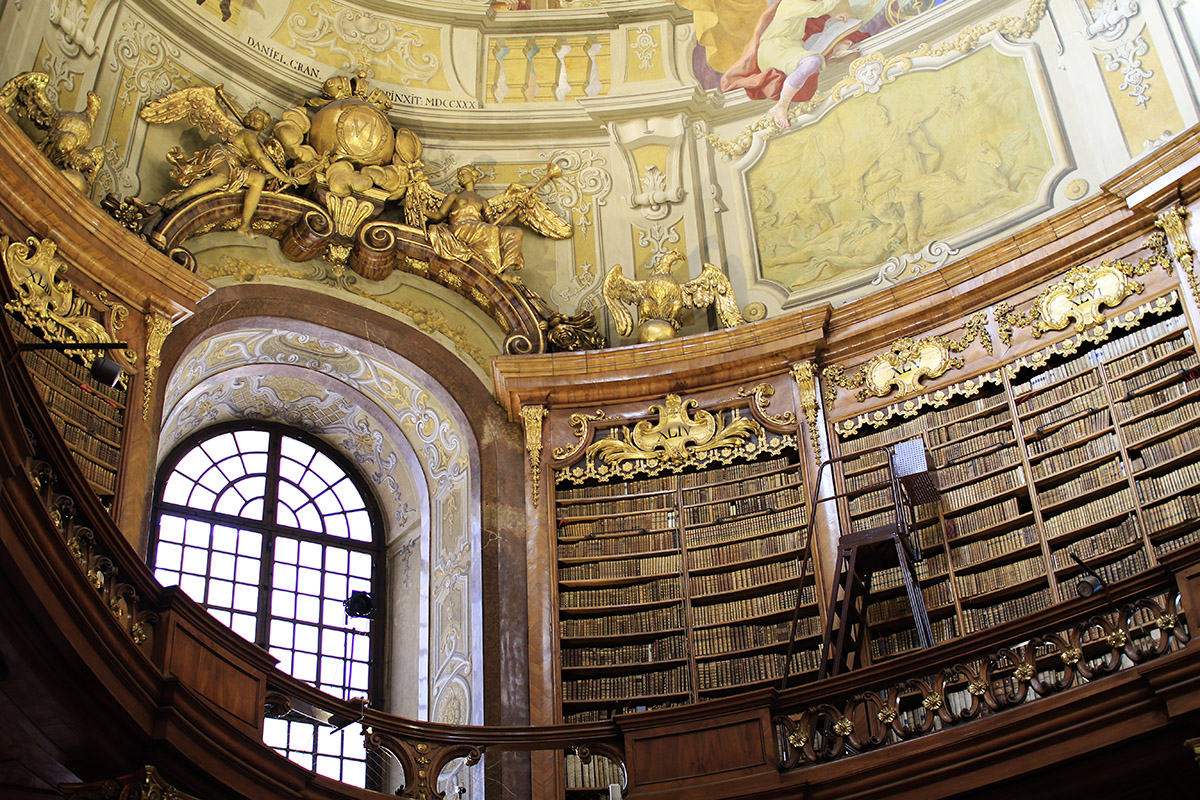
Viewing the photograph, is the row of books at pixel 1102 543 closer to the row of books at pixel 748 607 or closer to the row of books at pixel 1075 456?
the row of books at pixel 1075 456

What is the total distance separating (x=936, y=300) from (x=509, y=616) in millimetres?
3430

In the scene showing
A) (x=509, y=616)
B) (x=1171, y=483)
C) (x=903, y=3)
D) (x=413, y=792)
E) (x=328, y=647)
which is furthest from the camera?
(x=903, y=3)

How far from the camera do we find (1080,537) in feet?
26.2

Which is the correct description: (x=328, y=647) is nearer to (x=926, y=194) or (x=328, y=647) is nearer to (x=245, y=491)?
(x=245, y=491)

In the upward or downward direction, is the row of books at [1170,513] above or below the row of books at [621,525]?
below

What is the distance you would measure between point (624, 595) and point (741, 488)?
1.05m

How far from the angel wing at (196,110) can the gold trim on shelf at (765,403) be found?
395 cm

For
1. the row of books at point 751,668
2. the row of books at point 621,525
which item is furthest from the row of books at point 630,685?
the row of books at point 621,525

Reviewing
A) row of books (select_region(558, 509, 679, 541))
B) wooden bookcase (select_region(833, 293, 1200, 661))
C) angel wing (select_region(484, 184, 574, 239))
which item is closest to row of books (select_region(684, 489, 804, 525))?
row of books (select_region(558, 509, 679, 541))

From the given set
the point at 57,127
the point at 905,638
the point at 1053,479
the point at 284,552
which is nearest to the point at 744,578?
the point at 905,638

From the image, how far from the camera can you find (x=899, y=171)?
1005 centimetres

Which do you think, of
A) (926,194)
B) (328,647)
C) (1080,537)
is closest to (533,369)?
(328,647)

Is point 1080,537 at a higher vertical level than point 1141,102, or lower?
lower

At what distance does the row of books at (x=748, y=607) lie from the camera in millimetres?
8688
